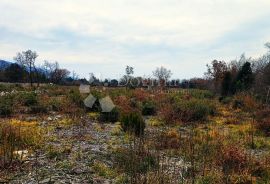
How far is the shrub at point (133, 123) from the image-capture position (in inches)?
446

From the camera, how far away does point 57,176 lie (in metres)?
6.70

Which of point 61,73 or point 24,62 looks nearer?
point 24,62

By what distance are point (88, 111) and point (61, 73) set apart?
5067 cm

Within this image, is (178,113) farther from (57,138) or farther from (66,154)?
(66,154)

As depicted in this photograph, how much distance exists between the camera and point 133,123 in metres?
11.8

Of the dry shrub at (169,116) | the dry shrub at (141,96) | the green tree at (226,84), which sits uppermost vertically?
the green tree at (226,84)

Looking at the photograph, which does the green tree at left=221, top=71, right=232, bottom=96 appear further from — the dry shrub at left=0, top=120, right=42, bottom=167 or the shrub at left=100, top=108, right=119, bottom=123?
the dry shrub at left=0, top=120, right=42, bottom=167

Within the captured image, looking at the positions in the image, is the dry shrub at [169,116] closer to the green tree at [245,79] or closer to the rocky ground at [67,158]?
the rocky ground at [67,158]

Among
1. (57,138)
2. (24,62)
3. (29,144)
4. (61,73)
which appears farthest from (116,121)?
(61,73)

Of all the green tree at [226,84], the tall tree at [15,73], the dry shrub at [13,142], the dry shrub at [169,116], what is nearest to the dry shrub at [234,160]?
the dry shrub at [13,142]

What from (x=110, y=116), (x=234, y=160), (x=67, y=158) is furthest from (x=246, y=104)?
(x=67, y=158)

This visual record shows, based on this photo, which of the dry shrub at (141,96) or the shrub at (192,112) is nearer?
the shrub at (192,112)

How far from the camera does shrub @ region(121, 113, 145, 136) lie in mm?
11336

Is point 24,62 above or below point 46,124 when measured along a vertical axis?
above
